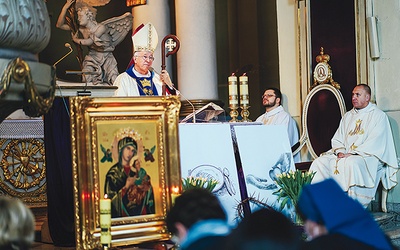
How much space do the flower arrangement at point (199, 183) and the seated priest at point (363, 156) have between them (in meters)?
2.25

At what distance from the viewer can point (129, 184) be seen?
18.7ft

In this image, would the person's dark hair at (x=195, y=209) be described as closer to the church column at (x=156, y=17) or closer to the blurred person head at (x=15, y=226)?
the blurred person head at (x=15, y=226)

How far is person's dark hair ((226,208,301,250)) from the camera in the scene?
2.46m

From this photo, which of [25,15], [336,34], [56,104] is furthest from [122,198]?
[336,34]

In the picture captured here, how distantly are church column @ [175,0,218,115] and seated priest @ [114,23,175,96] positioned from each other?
11.6 feet

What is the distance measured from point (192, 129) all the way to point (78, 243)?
2.25 meters

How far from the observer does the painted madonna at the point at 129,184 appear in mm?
5629

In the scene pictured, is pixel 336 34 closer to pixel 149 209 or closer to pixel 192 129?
pixel 192 129

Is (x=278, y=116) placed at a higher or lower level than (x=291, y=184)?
higher

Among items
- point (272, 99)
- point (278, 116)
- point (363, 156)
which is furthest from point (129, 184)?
point (272, 99)

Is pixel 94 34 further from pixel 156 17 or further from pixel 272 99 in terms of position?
pixel 272 99

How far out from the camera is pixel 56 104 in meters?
6.54

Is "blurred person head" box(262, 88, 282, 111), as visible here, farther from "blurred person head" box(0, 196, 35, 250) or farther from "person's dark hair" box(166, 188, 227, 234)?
"blurred person head" box(0, 196, 35, 250)

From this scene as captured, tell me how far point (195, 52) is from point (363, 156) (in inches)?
127
